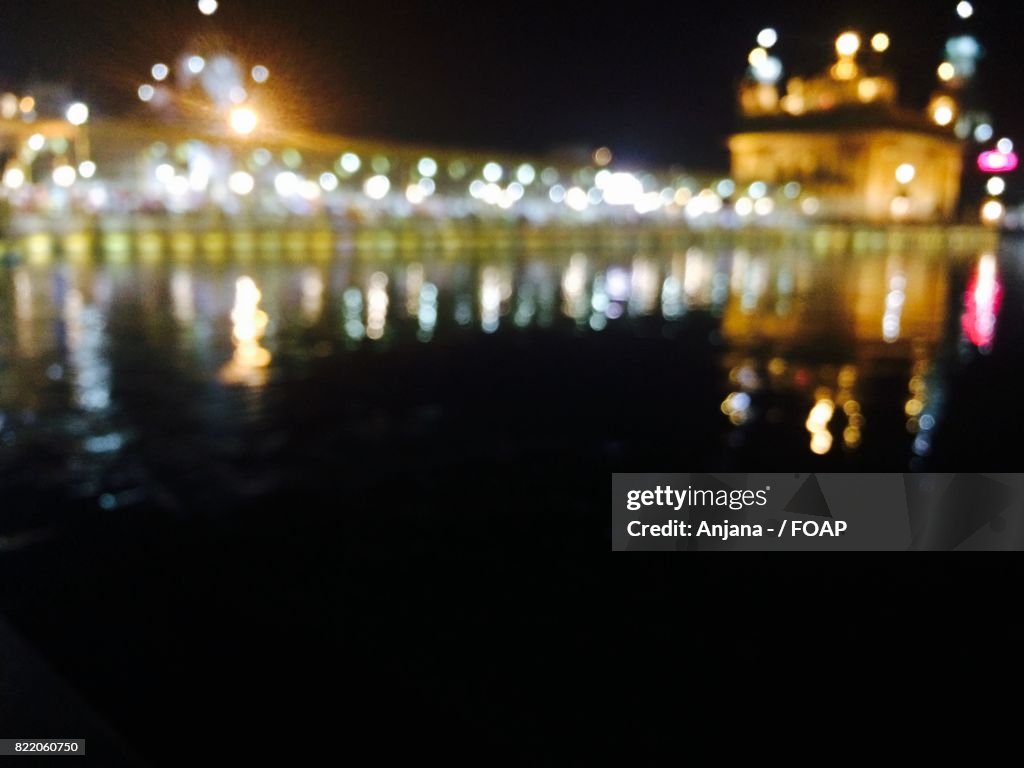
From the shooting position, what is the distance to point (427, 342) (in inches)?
448

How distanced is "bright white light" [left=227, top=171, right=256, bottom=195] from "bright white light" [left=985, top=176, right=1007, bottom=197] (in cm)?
7270

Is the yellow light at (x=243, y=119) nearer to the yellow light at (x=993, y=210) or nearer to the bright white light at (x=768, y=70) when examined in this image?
the bright white light at (x=768, y=70)

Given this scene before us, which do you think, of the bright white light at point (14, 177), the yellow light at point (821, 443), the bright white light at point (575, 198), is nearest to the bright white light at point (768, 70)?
the bright white light at point (575, 198)

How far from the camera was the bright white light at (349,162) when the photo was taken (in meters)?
40.7

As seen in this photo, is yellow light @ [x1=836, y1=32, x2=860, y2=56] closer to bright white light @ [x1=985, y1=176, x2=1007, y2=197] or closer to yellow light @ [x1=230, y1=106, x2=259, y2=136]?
bright white light @ [x1=985, y1=176, x2=1007, y2=197]

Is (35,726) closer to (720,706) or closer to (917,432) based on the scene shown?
(720,706)

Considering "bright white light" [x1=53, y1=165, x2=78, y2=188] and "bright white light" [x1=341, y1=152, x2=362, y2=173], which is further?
"bright white light" [x1=341, y1=152, x2=362, y2=173]

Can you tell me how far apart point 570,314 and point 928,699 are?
38.4 feet

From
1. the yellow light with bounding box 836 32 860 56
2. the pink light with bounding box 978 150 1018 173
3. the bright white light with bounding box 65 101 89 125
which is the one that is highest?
the yellow light with bounding box 836 32 860 56

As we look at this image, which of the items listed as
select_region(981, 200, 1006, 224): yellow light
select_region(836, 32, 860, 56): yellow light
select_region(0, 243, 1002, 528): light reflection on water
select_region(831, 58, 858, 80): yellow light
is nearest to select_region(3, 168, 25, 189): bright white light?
select_region(0, 243, 1002, 528): light reflection on water

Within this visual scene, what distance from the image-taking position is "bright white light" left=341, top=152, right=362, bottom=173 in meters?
40.7

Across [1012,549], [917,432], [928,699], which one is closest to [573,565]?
[928,699]

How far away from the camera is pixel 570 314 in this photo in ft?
48.7

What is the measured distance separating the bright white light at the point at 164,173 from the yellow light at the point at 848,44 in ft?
187
